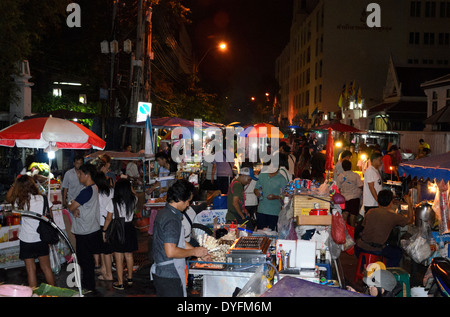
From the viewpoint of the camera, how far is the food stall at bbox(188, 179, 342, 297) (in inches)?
205

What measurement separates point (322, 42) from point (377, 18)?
594 centimetres

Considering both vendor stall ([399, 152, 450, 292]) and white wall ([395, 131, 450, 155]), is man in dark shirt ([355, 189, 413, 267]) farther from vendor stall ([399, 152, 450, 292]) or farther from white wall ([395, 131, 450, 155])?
white wall ([395, 131, 450, 155])

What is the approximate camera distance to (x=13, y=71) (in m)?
16.2

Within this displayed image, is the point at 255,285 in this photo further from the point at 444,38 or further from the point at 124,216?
the point at 444,38

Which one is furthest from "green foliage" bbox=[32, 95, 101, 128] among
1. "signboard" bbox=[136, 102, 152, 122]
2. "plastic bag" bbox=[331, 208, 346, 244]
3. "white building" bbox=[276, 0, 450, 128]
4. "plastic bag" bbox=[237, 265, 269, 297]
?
"white building" bbox=[276, 0, 450, 128]

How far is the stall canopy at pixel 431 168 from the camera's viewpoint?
7348 mm

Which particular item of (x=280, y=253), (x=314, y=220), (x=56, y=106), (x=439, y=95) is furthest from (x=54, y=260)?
(x=439, y=95)

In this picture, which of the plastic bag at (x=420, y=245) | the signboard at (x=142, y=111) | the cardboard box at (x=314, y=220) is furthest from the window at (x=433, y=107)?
the cardboard box at (x=314, y=220)

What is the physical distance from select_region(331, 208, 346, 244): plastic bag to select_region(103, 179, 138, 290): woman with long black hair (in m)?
3.20

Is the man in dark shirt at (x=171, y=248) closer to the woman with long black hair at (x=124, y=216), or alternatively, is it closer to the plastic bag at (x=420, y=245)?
the woman with long black hair at (x=124, y=216)

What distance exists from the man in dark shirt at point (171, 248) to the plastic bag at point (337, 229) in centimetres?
245
